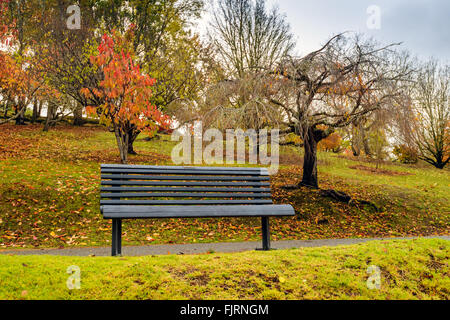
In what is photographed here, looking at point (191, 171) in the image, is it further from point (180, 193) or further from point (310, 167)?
point (310, 167)

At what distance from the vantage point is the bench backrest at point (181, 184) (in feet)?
14.0

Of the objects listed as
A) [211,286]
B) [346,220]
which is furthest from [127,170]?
[346,220]

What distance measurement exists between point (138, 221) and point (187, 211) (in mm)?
3216

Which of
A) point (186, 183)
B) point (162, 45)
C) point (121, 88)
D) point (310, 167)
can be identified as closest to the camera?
point (186, 183)

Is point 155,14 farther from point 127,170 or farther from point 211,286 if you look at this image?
point 211,286

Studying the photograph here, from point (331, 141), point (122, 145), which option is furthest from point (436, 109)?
point (122, 145)

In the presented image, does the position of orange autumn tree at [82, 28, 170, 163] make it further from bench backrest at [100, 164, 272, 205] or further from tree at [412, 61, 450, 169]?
tree at [412, 61, 450, 169]

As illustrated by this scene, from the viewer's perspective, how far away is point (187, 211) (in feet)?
13.0

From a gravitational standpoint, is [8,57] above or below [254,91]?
above

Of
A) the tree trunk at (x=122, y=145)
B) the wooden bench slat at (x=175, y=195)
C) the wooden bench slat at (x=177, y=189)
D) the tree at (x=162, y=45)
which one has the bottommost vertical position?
the wooden bench slat at (x=175, y=195)

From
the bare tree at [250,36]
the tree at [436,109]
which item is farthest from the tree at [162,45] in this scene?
the tree at [436,109]

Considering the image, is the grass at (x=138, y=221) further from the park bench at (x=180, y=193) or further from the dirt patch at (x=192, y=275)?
the dirt patch at (x=192, y=275)
